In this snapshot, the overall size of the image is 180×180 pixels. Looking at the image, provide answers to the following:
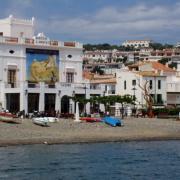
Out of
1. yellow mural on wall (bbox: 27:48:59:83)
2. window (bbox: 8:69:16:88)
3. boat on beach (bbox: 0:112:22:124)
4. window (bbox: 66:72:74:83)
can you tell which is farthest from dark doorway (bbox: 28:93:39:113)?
boat on beach (bbox: 0:112:22:124)

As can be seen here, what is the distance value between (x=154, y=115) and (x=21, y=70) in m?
17.6

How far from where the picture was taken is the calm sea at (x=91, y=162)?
3816 centimetres

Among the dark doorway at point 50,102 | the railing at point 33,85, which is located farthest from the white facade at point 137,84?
the railing at point 33,85

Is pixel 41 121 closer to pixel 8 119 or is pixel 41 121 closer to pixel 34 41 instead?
pixel 8 119

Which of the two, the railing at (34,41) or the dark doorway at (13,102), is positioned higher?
the railing at (34,41)

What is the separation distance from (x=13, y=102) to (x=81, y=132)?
2029 centimetres

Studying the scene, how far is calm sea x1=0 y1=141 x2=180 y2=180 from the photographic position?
1502 inches

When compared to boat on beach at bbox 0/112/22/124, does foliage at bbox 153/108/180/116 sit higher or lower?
higher

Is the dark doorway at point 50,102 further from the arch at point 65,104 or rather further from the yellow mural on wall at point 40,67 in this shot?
the yellow mural on wall at point 40,67

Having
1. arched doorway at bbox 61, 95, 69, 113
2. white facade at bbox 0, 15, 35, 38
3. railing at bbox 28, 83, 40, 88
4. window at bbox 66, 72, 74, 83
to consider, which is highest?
white facade at bbox 0, 15, 35, 38

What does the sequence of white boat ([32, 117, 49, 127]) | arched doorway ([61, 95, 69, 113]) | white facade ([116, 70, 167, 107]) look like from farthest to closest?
white facade ([116, 70, 167, 107]) → arched doorway ([61, 95, 69, 113]) → white boat ([32, 117, 49, 127])

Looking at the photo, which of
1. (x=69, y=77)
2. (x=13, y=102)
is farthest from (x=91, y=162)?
(x=69, y=77)

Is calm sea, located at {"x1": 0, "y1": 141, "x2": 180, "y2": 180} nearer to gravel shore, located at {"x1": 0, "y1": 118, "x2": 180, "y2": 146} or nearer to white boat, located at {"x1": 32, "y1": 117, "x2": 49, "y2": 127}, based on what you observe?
gravel shore, located at {"x1": 0, "y1": 118, "x2": 180, "y2": 146}

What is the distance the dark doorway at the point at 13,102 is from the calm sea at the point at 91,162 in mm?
24499
